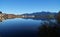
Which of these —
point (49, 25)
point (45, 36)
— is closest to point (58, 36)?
point (45, 36)

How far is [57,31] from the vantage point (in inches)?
782

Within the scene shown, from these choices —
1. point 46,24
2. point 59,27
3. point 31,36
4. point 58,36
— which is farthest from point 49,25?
point 31,36

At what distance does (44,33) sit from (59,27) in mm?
2594

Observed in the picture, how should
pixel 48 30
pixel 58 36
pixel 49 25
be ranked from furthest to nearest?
pixel 49 25, pixel 48 30, pixel 58 36

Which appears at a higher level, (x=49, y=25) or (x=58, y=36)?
(x=49, y=25)

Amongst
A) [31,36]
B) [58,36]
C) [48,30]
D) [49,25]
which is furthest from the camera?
[31,36]

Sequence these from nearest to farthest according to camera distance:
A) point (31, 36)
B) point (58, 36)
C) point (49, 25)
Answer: point (58, 36) < point (49, 25) < point (31, 36)

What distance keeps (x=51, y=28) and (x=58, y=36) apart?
2141mm

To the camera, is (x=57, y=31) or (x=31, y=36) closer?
(x=57, y=31)

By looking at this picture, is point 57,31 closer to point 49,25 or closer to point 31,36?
point 49,25

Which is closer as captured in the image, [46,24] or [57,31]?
[57,31]

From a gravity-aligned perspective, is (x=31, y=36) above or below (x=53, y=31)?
below

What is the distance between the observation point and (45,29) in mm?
21016

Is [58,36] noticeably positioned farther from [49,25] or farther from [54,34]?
[49,25]
